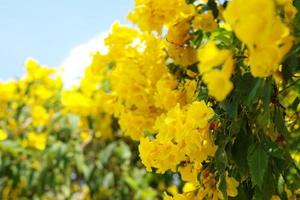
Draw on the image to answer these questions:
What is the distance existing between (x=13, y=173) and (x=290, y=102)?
263 centimetres

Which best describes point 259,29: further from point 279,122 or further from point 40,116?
point 40,116

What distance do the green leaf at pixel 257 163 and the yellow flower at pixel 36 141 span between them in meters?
2.82

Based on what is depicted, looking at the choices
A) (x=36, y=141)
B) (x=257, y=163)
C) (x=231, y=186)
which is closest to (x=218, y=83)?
(x=257, y=163)

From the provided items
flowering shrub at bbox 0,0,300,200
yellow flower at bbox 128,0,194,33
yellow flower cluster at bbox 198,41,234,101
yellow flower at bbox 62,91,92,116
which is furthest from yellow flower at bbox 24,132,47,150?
yellow flower cluster at bbox 198,41,234,101

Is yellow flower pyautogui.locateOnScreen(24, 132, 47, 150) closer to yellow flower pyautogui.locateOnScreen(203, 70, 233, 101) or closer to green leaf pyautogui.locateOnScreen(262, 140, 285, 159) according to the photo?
green leaf pyautogui.locateOnScreen(262, 140, 285, 159)

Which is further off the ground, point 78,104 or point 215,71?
point 78,104

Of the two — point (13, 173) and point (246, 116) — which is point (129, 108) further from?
point (13, 173)

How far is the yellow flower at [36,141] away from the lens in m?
3.80

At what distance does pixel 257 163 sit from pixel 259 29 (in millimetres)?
387

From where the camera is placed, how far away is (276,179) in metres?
1.16

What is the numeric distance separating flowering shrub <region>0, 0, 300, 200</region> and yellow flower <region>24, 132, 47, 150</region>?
1.75 m

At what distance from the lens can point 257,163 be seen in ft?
3.47

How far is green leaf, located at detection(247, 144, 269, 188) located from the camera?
3.41 ft

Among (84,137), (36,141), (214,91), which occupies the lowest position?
(214,91)
